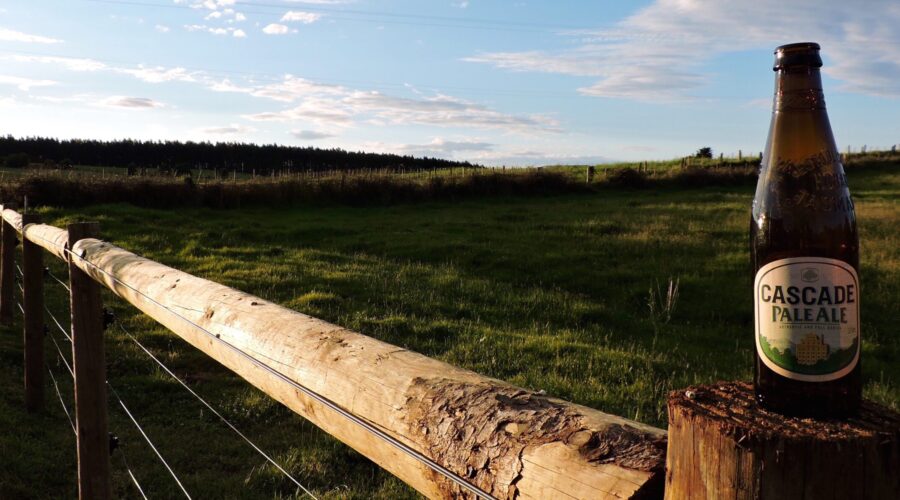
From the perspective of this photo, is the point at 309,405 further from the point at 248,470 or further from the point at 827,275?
the point at 248,470

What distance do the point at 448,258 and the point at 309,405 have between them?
13.2m

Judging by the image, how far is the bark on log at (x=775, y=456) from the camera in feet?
2.86

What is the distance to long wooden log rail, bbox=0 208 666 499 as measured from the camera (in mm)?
1040

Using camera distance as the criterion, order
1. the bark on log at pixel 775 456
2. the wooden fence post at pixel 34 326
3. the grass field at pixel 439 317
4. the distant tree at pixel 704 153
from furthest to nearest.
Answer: the distant tree at pixel 704 153, the wooden fence post at pixel 34 326, the grass field at pixel 439 317, the bark on log at pixel 775 456

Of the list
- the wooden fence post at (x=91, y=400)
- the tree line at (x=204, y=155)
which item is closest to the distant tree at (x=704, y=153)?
the tree line at (x=204, y=155)

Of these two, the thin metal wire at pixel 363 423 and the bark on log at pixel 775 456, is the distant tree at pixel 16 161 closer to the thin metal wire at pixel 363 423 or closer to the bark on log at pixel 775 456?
the thin metal wire at pixel 363 423

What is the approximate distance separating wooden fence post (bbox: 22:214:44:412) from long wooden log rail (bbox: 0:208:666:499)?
15.2ft

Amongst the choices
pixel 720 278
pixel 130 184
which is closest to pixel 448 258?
pixel 720 278

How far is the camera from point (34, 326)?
601 centimetres

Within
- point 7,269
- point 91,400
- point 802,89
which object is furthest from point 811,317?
point 7,269

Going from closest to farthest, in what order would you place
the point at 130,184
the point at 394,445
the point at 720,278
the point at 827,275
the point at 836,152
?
the point at 827,275
the point at 836,152
the point at 394,445
the point at 720,278
the point at 130,184

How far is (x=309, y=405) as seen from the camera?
1689mm

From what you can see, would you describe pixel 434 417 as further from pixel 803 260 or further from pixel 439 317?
pixel 439 317

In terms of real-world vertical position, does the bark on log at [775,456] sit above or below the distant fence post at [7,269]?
above
